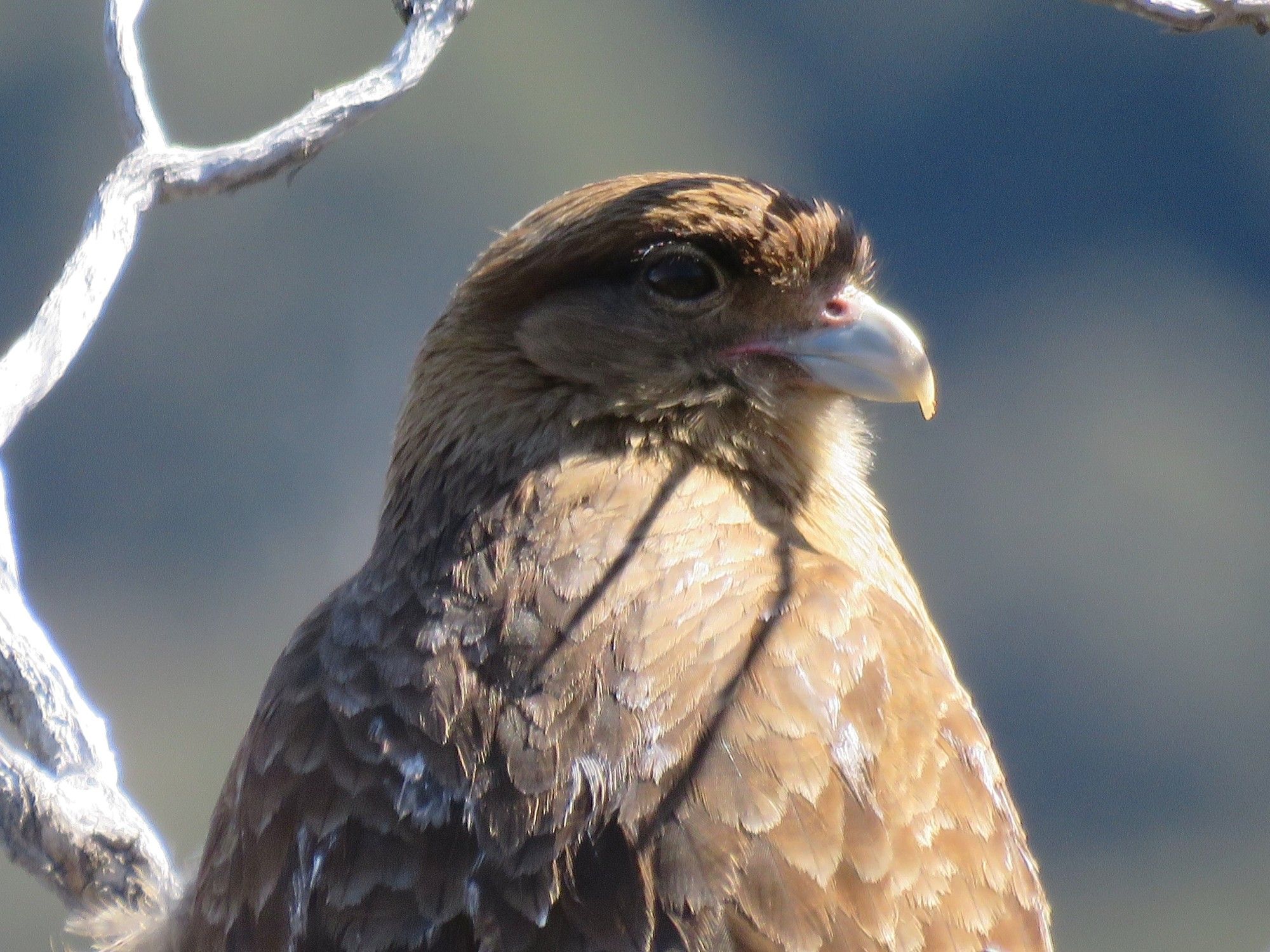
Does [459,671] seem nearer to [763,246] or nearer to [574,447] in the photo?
[574,447]

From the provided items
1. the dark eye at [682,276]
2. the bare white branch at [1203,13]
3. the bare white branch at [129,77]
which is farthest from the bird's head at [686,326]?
the bare white branch at [129,77]

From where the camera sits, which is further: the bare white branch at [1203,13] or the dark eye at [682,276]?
the dark eye at [682,276]

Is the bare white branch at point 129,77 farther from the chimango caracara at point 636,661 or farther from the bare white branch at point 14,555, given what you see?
the chimango caracara at point 636,661

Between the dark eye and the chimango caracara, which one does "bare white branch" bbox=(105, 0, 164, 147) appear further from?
the dark eye

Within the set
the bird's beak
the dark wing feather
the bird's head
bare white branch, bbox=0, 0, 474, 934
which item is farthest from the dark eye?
bare white branch, bbox=0, 0, 474, 934

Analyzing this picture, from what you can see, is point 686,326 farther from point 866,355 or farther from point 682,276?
point 866,355

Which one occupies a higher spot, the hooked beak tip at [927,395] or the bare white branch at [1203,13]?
the bare white branch at [1203,13]

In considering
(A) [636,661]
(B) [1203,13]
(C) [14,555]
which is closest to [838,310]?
(B) [1203,13]
